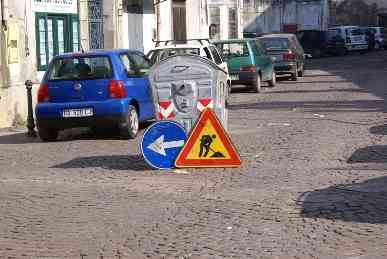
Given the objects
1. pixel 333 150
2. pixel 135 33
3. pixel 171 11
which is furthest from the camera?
pixel 171 11

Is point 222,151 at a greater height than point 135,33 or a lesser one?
lesser

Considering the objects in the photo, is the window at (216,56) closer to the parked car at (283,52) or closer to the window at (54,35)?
the window at (54,35)

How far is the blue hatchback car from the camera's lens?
47.0 ft

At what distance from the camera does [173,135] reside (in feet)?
35.6

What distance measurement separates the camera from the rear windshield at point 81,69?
14.5 metres

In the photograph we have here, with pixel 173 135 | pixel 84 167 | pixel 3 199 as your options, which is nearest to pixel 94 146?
pixel 84 167

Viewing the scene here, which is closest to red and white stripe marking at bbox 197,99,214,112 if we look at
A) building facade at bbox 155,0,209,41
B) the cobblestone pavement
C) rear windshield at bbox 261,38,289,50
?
the cobblestone pavement

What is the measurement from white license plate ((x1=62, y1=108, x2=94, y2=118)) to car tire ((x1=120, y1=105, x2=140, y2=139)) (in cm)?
62

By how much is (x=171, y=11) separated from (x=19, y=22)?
14.3 meters

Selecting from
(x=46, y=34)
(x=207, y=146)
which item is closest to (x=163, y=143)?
(x=207, y=146)

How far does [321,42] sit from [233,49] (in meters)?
27.2

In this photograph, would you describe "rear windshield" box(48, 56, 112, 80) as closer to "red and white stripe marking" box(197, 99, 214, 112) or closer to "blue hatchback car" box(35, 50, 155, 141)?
"blue hatchback car" box(35, 50, 155, 141)

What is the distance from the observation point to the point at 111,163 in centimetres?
1168

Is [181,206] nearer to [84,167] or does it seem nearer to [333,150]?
[84,167]
